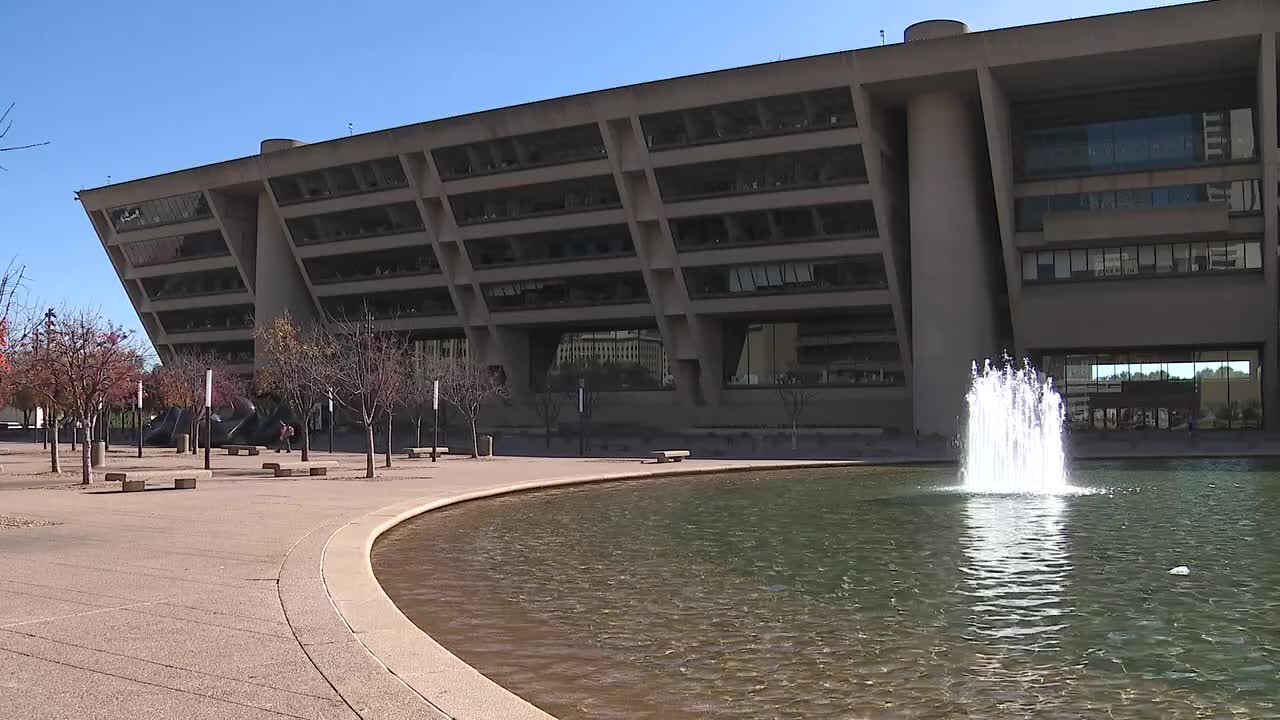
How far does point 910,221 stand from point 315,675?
45.0 meters

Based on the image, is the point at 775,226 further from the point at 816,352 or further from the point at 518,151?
the point at 518,151

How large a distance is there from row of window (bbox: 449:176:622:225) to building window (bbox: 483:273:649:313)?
400 centimetres

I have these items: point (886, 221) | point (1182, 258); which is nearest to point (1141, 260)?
point (1182, 258)

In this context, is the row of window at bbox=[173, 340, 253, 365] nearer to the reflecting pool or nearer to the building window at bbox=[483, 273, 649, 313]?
the building window at bbox=[483, 273, 649, 313]

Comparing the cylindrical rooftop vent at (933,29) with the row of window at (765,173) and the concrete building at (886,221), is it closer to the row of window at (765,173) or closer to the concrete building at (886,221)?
the concrete building at (886,221)

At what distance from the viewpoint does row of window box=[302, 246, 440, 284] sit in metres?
61.1

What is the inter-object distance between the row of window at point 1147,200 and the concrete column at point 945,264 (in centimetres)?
237

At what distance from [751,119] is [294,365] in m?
24.3

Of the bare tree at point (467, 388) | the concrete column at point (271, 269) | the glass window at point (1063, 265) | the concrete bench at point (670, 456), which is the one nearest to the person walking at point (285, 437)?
the bare tree at point (467, 388)

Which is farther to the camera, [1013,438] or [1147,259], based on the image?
[1147,259]

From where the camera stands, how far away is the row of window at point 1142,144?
4409 cm

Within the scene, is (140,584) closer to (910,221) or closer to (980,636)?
(980,636)

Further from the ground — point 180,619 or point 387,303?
point 387,303

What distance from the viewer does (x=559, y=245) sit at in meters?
57.6
